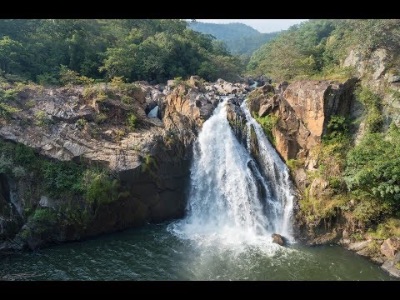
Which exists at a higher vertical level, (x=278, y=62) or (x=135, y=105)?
(x=278, y=62)

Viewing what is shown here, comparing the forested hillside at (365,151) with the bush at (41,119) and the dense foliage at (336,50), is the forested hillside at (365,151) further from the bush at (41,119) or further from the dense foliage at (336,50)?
the bush at (41,119)

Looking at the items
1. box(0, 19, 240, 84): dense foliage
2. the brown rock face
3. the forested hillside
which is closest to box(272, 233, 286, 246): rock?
the forested hillside

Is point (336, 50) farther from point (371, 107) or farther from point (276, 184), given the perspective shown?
point (276, 184)

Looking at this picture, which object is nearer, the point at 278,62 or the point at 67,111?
the point at 67,111

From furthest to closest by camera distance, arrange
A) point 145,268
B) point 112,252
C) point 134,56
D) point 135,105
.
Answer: point 134,56 → point 135,105 → point 112,252 → point 145,268

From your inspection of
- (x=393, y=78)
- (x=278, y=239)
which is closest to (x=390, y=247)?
(x=278, y=239)

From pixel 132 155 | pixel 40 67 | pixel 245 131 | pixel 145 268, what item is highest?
pixel 40 67

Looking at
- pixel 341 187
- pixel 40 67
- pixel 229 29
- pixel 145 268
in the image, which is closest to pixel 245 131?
pixel 341 187

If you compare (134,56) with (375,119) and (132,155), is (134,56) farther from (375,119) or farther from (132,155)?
(375,119)
